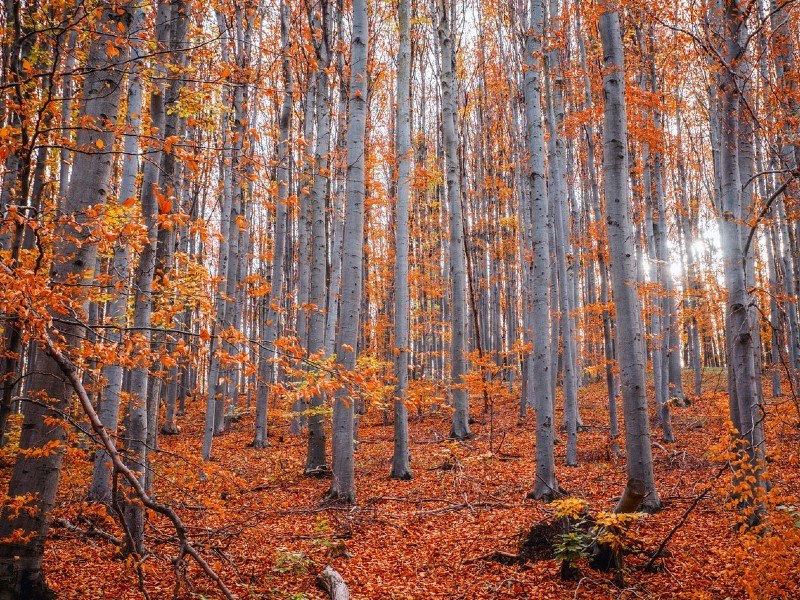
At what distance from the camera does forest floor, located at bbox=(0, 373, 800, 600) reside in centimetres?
388

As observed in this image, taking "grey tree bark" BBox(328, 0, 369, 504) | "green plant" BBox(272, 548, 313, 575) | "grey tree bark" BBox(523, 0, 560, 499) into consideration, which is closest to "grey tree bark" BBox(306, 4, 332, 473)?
"grey tree bark" BBox(328, 0, 369, 504)

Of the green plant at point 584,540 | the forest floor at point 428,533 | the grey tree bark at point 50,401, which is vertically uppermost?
the grey tree bark at point 50,401

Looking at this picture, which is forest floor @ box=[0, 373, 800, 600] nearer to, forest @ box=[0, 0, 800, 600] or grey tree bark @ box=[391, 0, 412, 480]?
forest @ box=[0, 0, 800, 600]

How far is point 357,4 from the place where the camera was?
6980mm

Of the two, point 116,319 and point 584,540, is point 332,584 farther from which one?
point 116,319

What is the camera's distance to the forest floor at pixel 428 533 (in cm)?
388

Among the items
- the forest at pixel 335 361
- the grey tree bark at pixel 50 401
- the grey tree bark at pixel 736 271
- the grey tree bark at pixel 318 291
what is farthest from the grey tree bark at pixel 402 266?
the grey tree bark at pixel 50 401

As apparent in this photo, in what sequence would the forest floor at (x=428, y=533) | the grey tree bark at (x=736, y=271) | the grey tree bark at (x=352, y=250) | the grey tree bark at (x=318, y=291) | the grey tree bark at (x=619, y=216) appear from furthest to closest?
the grey tree bark at (x=318, y=291)
the grey tree bark at (x=352, y=250)
the grey tree bark at (x=619, y=216)
the grey tree bark at (x=736, y=271)
the forest floor at (x=428, y=533)

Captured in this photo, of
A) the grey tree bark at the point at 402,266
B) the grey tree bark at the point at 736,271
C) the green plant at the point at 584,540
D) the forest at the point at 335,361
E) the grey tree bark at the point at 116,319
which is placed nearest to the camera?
the forest at the point at 335,361

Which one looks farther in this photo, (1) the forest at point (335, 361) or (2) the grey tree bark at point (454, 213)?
(2) the grey tree bark at point (454, 213)

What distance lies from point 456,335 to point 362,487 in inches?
152

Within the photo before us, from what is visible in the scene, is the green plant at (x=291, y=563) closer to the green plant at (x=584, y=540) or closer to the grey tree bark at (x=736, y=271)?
the green plant at (x=584, y=540)

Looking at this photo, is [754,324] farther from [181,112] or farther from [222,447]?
[222,447]

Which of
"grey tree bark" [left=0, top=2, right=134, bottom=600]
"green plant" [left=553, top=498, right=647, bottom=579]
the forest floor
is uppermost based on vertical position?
"grey tree bark" [left=0, top=2, right=134, bottom=600]
